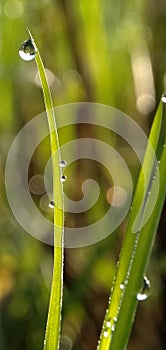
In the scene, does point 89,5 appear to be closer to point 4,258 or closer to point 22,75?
point 22,75

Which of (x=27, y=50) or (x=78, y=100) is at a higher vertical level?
(x=78, y=100)

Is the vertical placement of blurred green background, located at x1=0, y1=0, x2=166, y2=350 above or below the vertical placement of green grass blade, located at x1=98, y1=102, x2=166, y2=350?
above

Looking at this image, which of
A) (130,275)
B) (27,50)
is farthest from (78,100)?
(130,275)

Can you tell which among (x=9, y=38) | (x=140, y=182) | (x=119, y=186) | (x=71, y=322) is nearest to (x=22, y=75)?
(x=9, y=38)

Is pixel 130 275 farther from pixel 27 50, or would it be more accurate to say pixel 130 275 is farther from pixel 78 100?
pixel 78 100

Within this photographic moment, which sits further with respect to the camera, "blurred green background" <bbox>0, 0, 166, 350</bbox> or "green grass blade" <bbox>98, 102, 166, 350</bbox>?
"blurred green background" <bbox>0, 0, 166, 350</bbox>

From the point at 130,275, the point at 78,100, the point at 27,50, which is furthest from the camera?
the point at 78,100

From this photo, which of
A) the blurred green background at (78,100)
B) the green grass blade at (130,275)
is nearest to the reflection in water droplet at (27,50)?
the green grass blade at (130,275)

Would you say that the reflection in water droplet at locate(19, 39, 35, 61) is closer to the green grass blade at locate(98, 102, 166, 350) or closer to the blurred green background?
the green grass blade at locate(98, 102, 166, 350)

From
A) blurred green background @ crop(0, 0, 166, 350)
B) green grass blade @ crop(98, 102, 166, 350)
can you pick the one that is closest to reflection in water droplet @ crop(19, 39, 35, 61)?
green grass blade @ crop(98, 102, 166, 350)
